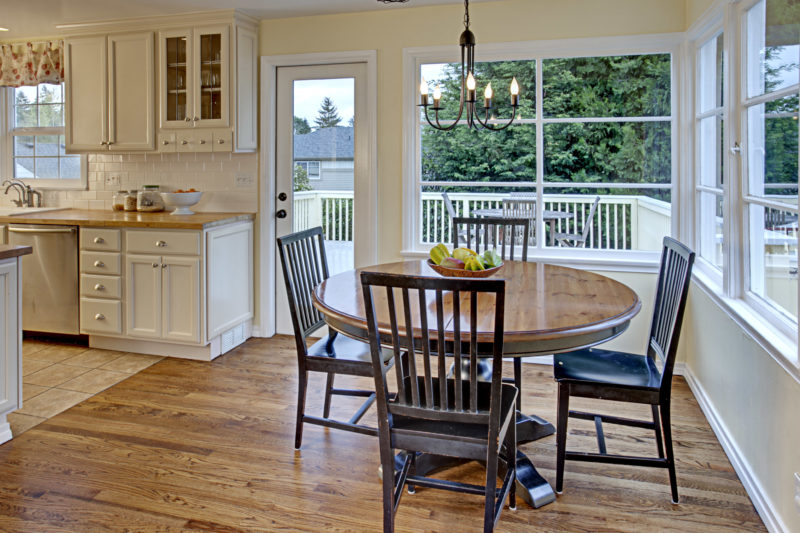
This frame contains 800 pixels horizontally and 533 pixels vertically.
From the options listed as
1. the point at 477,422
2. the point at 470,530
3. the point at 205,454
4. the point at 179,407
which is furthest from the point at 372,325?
the point at 179,407

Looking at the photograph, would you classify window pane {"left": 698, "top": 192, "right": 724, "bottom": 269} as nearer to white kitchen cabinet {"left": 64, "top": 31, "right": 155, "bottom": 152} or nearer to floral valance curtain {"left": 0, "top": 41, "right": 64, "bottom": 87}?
white kitchen cabinet {"left": 64, "top": 31, "right": 155, "bottom": 152}

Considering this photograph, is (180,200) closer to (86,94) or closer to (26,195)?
(86,94)

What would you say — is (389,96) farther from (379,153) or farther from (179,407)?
(179,407)

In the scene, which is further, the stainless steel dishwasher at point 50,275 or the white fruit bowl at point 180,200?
the white fruit bowl at point 180,200

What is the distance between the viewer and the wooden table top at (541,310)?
6.16 feet

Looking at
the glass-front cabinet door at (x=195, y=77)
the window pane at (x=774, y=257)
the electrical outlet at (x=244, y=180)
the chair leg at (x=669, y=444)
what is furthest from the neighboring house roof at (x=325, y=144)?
the chair leg at (x=669, y=444)

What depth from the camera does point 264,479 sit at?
7.91ft

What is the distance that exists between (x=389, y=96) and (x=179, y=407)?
244 cm

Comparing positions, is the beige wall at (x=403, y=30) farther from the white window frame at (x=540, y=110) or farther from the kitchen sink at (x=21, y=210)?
the kitchen sink at (x=21, y=210)

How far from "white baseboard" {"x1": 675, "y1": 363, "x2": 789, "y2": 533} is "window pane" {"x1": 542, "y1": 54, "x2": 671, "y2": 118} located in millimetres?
1742

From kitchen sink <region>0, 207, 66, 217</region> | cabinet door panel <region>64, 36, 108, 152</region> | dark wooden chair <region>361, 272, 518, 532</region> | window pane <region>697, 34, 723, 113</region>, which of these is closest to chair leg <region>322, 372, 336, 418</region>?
dark wooden chair <region>361, 272, 518, 532</region>

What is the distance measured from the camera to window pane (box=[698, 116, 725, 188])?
3145mm

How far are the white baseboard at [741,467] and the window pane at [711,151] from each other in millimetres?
1151

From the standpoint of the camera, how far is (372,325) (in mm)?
1777
